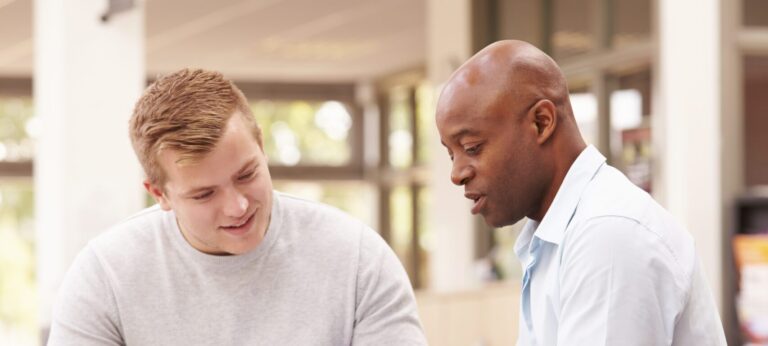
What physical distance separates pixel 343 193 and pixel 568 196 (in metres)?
11.9

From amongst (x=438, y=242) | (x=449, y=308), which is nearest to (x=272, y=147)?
(x=438, y=242)

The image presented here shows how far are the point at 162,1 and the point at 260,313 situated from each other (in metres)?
6.76

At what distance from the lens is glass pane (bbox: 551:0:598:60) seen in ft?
23.6

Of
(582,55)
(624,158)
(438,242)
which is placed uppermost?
(582,55)

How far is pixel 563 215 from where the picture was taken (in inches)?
60.2

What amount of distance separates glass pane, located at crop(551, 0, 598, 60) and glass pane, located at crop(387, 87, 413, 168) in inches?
185

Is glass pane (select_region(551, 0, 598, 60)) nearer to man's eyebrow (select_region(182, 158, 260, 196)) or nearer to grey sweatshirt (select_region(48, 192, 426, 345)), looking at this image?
grey sweatshirt (select_region(48, 192, 426, 345))

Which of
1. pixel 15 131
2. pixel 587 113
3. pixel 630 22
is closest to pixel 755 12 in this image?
pixel 630 22

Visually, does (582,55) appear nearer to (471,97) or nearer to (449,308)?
(449,308)

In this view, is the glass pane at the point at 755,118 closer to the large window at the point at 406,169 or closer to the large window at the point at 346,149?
the large window at the point at 406,169

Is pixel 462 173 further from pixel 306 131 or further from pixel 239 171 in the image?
pixel 306 131

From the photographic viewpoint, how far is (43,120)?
4.81 metres

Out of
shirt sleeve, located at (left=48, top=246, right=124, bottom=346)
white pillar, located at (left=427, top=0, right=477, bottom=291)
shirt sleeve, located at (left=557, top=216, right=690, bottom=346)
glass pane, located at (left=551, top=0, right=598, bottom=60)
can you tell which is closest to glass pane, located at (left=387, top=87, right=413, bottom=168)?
white pillar, located at (left=427, top=0, right=477, bottom=291)

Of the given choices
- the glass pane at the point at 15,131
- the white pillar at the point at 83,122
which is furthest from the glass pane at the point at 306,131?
the white pillar at the point at 83,122
